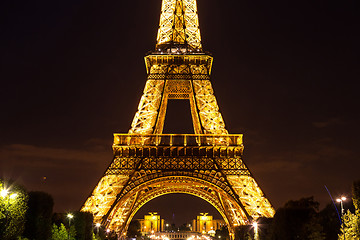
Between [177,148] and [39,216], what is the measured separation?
49.6 feet

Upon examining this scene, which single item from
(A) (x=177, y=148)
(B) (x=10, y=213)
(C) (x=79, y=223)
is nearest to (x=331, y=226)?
(A) (x=177, y=148)

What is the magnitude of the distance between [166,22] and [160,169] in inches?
736

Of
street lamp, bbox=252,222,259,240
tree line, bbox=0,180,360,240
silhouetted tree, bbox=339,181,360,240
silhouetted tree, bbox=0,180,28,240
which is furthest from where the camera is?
street lamp, bbox=252,222,259,240

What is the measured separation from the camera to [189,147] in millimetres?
39781

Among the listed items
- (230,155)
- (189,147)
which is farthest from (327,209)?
(189,147)

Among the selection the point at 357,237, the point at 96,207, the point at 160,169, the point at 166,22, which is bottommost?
the point at 357,237

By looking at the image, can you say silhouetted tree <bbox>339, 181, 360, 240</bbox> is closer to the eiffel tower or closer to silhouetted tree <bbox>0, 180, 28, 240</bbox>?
the eiffel tower

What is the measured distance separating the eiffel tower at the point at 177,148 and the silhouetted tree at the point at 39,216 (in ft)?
19.7

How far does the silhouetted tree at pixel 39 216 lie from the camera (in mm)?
28453

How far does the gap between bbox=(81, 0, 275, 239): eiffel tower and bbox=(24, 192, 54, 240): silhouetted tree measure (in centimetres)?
600

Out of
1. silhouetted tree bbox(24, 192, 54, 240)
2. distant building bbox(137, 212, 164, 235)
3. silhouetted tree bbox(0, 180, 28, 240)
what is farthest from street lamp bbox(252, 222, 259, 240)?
distant building bbox(137, 212, 164, 235)

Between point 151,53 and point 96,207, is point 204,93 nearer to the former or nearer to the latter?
point 151,53

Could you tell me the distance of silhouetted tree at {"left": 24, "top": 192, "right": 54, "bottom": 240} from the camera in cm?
2845

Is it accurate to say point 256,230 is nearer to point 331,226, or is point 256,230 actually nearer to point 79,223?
point 331,226
